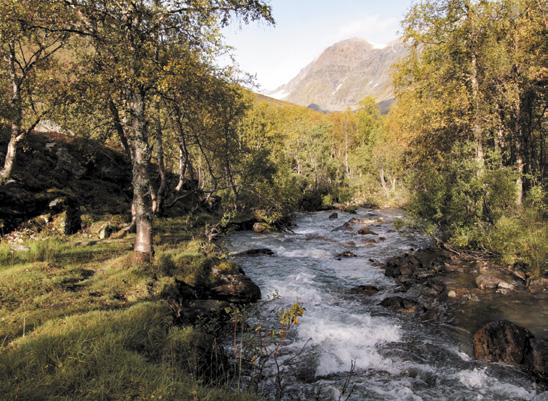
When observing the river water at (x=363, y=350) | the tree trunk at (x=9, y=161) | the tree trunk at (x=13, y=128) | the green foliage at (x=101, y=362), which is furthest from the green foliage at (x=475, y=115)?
the tree trunk at (x=9, y=161)

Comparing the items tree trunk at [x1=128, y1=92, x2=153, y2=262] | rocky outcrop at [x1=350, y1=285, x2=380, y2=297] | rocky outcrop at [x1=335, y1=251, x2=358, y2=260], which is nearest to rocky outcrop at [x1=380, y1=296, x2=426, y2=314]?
rocky outcrop at [x1=350, y1=285, x2=380, y2=297]

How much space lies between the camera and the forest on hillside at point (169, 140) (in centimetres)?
791

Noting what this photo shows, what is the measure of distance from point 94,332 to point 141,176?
23.4ft

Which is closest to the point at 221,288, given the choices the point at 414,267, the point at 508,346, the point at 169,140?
the point at 508,346

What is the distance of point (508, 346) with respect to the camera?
943 centimetres

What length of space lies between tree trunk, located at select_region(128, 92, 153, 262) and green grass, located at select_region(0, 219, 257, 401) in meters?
0.66

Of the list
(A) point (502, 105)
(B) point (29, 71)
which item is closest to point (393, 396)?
(A) point (502, 105)

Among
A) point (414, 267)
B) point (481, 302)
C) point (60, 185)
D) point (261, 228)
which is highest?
point (60, 185)

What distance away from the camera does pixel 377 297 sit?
14750 mm

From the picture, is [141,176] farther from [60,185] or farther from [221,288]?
[60,185]

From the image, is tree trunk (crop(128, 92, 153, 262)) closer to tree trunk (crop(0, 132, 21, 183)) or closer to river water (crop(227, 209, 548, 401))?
river water (crop(227, 209, 548, 401))

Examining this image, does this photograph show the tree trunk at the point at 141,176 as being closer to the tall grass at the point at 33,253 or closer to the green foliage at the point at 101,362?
the tall grass at the point at 33,253

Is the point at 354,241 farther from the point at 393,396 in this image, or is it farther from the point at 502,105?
the point at 393,396

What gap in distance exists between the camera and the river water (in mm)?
8180
